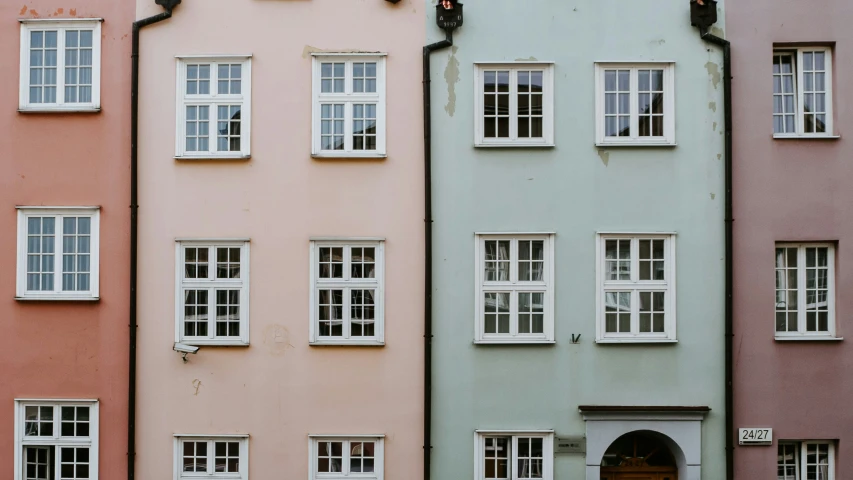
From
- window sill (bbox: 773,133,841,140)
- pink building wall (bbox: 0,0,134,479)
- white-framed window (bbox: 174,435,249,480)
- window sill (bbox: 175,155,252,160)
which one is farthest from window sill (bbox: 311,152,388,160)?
window sill (bbox: 773,133,841,140)

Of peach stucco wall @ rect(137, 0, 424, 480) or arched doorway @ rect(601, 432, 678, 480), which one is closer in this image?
peach stucco wall @ rect(137, 0, 424, 480)

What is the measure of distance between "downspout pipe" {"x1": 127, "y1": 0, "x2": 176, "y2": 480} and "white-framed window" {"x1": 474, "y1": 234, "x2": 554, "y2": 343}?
236 inches

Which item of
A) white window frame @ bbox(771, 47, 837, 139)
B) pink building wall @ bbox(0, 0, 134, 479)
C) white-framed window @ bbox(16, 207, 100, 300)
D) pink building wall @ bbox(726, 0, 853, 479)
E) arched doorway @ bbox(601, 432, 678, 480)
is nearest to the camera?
pink building wall @ bbox(726, 0, 853, 479)

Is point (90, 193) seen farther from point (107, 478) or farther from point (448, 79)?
point (448, 79)

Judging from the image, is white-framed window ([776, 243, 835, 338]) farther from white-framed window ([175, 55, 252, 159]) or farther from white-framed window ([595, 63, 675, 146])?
white-framed window ([175, 55, 252, 159])

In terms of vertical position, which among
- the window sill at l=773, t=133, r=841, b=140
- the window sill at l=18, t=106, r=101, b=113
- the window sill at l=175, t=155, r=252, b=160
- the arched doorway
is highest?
the window sill at l=18, t=106, r=101, b=113

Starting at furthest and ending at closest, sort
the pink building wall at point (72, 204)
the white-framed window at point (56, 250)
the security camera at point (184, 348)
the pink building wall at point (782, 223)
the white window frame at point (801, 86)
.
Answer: the white window frame at point (801, 86), the white-framed window at point (56, 250), the pink building wall at point (72, 204), the pink building wall at point (782, 223), the security camera at point (184, 348)

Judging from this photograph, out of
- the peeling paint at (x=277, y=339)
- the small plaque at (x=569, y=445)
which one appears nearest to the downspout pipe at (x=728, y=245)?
the small plaque at (x=569, y=445)

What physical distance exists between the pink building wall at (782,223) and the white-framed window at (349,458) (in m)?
6.23

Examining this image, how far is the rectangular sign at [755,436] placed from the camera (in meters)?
14.6

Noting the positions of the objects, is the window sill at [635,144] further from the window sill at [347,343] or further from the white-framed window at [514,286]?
the window sill at [347,343]

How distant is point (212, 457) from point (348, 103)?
6.67 metres

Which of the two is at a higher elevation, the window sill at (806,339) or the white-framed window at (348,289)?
the white-framed window at (348,289)

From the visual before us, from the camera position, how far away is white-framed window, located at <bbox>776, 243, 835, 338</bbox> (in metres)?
15.0
